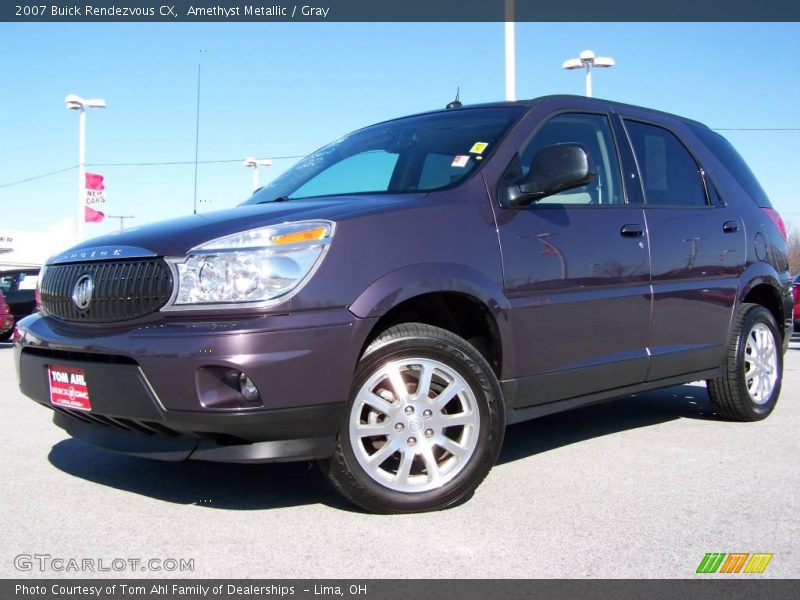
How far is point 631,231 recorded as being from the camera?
444 cm

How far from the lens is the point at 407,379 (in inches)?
138

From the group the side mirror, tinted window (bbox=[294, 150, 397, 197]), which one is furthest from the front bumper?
tinted window (bbox=[294, 150, 397, 197])

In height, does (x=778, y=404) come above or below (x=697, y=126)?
below

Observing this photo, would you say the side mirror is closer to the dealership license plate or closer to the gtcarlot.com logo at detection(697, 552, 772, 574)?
the gtcarlot.com logo at detection(697, 552, 772, 574)

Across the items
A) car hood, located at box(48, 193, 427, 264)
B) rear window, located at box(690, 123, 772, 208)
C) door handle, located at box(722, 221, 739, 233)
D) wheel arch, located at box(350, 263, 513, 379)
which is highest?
rear window, located at box(690, 123, 772, 208)

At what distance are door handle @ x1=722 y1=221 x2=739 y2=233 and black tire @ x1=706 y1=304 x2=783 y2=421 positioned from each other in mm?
515

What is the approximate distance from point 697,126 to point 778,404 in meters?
2.29

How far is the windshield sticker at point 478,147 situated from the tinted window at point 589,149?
21 centimetres

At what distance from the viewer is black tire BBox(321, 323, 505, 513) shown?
10.9 feet

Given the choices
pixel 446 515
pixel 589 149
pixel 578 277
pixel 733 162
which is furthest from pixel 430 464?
pixel 733 162

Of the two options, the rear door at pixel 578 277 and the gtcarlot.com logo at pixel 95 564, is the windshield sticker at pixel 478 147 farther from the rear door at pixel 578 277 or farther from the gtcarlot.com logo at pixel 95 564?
the gtcarlot.com logo at pixel 95 564

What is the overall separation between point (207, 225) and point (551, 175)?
5.17 feet
